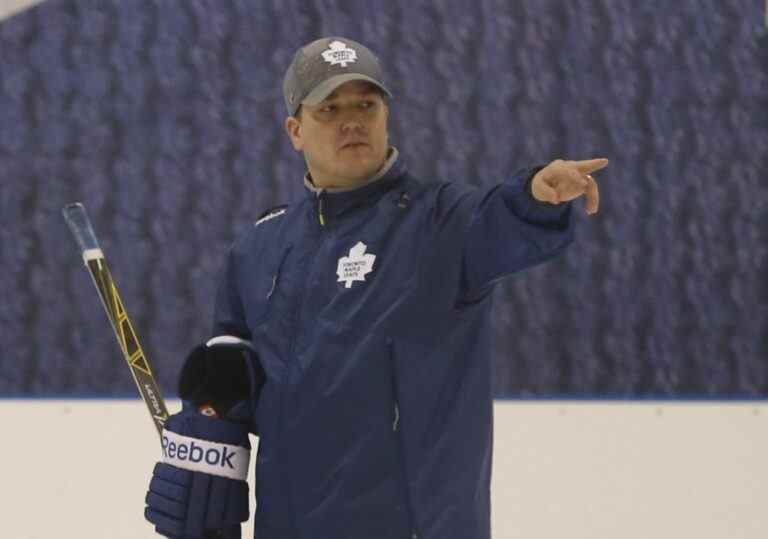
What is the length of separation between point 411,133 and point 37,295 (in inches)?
46.0

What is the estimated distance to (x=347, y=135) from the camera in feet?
5.14

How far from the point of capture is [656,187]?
3.38 metres

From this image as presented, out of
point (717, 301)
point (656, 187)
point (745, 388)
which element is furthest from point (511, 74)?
point (745, 388)

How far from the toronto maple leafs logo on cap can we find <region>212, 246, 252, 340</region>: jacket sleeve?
29 cm

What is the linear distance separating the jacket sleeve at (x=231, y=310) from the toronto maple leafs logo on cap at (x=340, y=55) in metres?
0.29

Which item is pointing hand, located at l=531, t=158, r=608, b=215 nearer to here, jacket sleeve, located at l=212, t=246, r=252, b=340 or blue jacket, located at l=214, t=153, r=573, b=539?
blue jacket, located at l=214, t=153, r=573, b=539

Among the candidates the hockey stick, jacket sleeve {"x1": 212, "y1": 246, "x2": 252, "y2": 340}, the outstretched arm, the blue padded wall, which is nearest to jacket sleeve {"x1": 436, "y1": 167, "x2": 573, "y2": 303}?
the outstretched arm

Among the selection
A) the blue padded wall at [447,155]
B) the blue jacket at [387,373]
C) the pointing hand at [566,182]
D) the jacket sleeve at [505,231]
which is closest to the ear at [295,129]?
the blue jacket at [387,373]

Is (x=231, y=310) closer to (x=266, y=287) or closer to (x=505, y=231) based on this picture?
(x=266, y=287)

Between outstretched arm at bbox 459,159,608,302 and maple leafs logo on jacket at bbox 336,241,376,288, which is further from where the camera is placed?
maple leafs logo on jacket at bbox 336,241,376,288

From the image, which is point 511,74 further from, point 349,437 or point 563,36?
point 349,437

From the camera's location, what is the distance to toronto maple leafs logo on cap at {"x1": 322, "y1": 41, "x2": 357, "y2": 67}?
1.58m

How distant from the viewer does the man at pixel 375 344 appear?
4.80 feet

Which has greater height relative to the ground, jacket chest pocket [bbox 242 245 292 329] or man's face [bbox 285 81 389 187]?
man's face [bbox 285 81 389 187]
